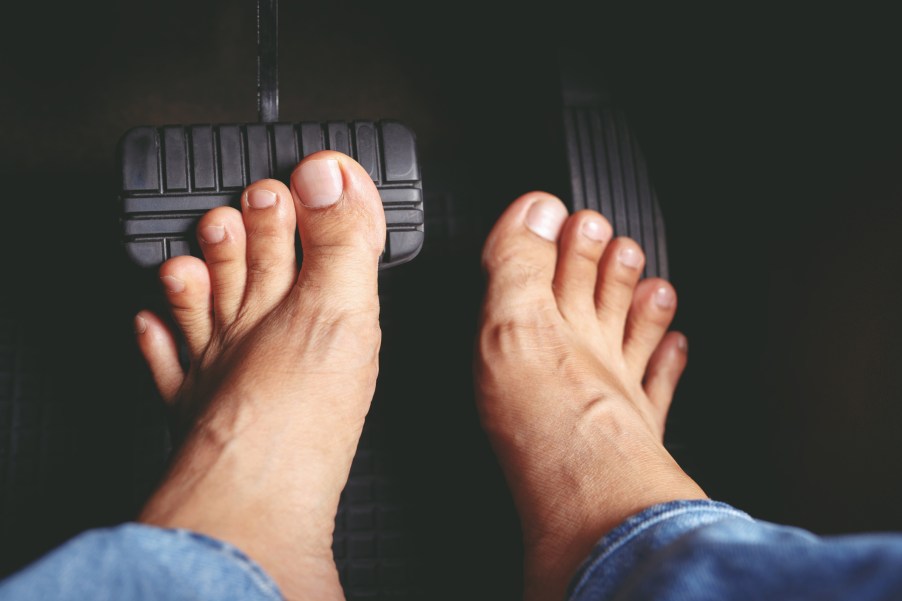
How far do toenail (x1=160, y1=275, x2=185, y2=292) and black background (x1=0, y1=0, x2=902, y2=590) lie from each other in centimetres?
20

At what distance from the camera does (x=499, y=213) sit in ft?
3.20

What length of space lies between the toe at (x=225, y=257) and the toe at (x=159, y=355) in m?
0.08

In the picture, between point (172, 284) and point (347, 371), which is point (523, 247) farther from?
point (172, 284)

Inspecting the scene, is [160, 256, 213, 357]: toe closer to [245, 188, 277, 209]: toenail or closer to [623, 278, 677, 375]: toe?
[245, 188, 277, 209]: toenail

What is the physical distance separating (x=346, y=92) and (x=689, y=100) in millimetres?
512

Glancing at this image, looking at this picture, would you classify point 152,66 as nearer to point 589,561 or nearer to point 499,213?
point 499,213

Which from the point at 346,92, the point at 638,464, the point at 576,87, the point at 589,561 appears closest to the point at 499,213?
the point at 576,87

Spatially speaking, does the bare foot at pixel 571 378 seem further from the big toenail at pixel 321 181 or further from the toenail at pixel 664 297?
the big toenail at pixel 321 181

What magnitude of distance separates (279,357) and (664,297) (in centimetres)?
54

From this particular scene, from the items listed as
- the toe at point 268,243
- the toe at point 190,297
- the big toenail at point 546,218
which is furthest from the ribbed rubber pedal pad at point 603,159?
the toe at point 190,297

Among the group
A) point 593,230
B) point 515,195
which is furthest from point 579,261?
point 515,195

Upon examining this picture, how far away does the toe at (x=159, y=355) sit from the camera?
0.83 m

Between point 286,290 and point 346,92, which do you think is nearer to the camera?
point 286,290

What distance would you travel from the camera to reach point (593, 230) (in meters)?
0.88
